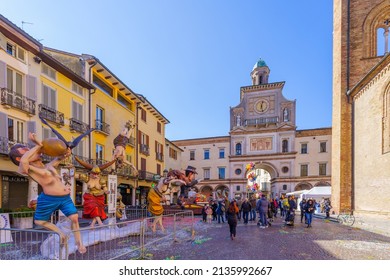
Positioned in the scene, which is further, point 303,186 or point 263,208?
point 303,186

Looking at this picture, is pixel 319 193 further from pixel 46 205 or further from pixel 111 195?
pixel 46 205

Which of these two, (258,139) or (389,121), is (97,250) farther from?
(258,139)

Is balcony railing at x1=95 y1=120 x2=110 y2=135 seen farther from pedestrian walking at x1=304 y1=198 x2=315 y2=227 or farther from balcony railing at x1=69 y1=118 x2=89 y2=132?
pedestrian walking at x1=304 y1=198 x2=315 y2=227

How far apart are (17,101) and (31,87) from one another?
1.24 meters

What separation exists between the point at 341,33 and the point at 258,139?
2564 cm

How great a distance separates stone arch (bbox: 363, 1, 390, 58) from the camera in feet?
58.4

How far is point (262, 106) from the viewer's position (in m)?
43.6

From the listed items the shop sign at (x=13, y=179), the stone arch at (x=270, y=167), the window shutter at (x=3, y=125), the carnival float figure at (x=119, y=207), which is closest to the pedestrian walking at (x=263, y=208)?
the carnival float figure at (x=119, y=207)

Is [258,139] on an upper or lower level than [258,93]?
lower

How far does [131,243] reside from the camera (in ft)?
23.8

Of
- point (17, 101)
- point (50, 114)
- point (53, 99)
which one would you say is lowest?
point (50, 114)

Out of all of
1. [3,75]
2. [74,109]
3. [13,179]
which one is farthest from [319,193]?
[3,75]

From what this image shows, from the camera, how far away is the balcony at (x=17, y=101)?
493 inches
